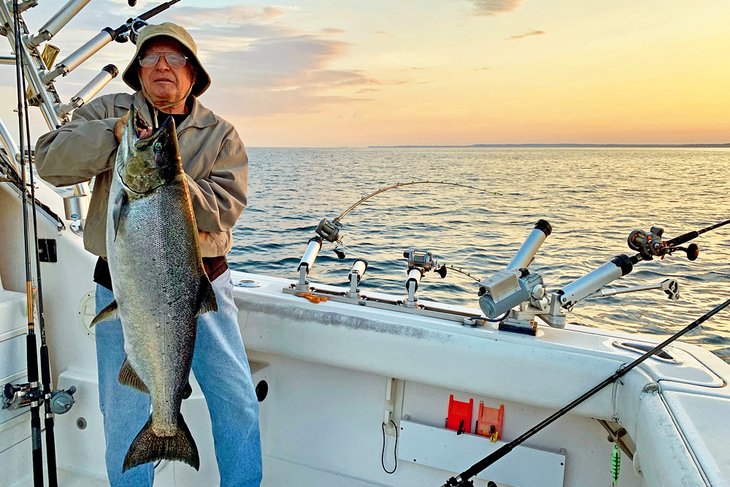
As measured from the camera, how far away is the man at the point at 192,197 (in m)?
1.85

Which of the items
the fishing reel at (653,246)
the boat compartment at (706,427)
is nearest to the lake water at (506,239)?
the fishing reel at (653,246)

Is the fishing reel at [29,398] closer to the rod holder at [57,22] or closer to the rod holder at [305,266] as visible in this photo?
the rod holder at [305,266]

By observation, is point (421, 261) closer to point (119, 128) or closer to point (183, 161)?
point (183, 161)

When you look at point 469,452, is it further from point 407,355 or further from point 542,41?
point 542,41

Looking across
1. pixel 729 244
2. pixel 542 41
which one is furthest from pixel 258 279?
pixel 542 41

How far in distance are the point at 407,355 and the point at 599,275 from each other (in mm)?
964

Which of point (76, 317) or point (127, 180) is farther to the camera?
point (76, 317)

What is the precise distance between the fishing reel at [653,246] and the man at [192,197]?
1851 mm

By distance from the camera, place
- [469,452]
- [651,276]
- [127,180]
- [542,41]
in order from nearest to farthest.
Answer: [127,180], [469,452], [651,276], [542,41]

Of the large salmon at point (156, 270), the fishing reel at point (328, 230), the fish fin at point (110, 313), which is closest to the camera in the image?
the large salmon at point (156, 270)

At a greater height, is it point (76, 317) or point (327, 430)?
point (76, 317)

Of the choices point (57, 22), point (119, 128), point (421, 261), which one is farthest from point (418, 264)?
point (57, 22)

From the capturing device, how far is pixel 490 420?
2.67 meters

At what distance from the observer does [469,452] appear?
8.82ft
